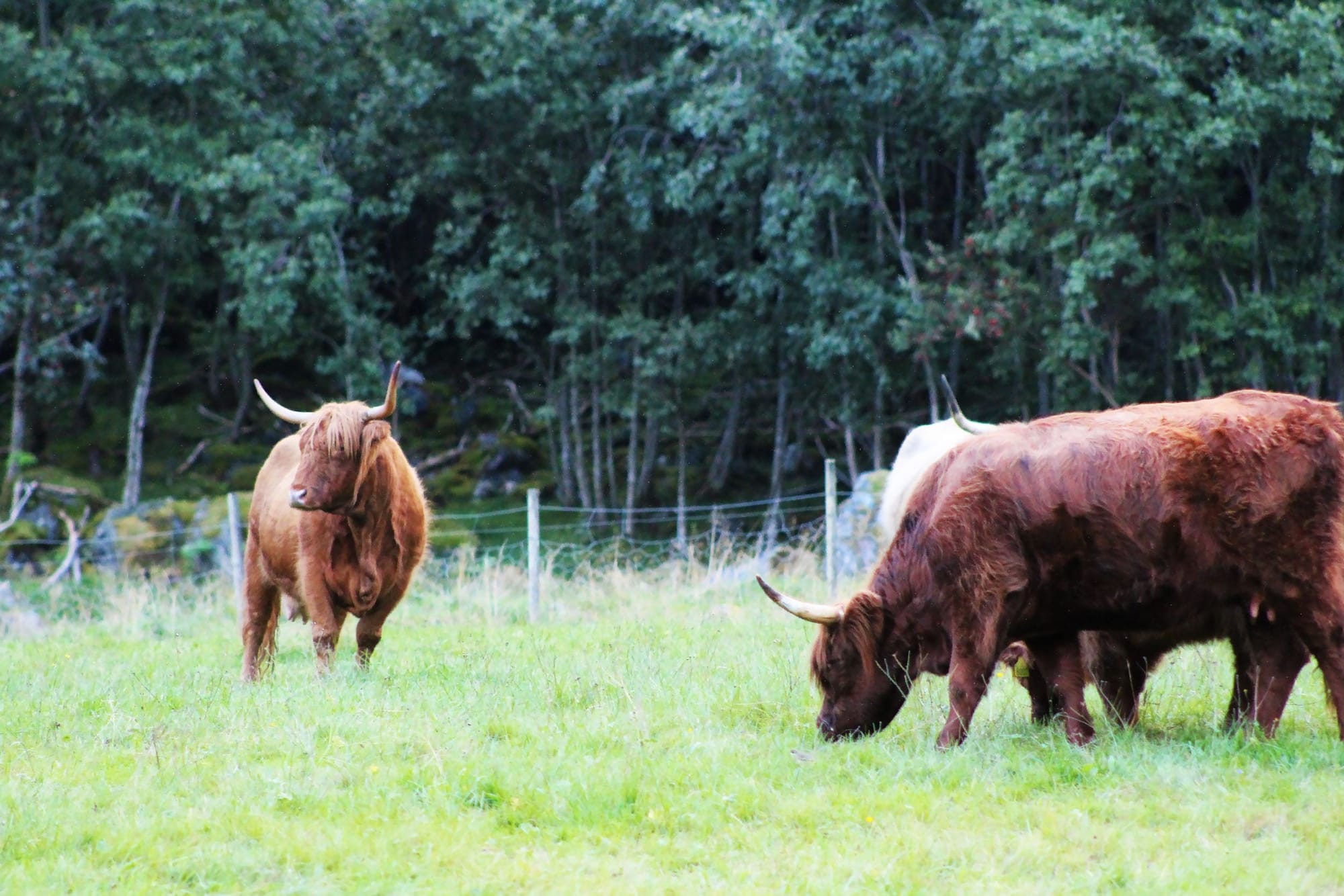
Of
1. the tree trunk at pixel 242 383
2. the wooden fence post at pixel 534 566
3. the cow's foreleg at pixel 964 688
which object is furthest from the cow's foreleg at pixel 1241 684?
the tree trunk at pixel 242 383

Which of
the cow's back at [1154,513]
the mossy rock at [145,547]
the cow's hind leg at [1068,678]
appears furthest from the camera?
the mossy rock at [145,547]

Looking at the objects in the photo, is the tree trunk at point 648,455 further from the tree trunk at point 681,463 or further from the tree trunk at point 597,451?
the tree trunk at point 597,451

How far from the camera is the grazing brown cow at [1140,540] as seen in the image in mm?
6215

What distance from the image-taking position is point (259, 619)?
31.1 feet

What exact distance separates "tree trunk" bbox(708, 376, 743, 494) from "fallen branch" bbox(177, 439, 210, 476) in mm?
8722

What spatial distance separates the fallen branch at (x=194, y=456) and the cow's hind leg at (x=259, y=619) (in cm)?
1504

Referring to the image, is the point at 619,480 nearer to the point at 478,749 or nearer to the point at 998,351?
the point at 998,351

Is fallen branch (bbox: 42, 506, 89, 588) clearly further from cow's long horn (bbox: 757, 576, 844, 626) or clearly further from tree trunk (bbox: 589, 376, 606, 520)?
cow's long horn (bbox: 757, 576, 844, 626)

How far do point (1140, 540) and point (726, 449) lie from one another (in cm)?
1664

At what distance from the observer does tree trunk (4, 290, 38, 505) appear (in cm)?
2153

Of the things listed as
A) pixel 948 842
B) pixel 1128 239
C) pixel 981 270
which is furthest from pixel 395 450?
pixel 981 270

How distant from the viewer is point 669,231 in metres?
A: 22.5

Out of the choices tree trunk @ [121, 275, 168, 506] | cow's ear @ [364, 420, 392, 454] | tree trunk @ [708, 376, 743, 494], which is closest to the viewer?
cow's ear @ [364, 420, 392, 454]

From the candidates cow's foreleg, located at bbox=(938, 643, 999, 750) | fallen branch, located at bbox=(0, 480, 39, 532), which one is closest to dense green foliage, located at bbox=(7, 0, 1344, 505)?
fallen branch, located at bbox=(0, 480, 39, 532)
